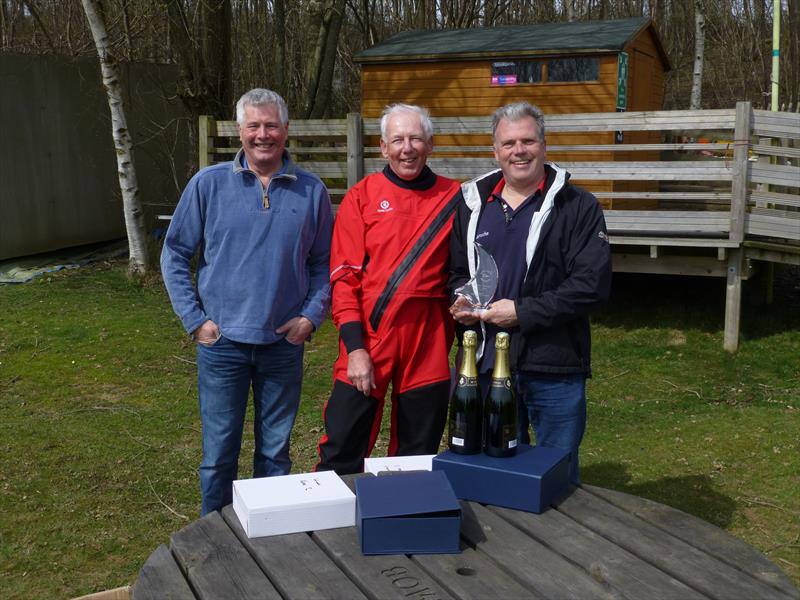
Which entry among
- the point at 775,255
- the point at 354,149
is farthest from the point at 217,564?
the point at 354,149

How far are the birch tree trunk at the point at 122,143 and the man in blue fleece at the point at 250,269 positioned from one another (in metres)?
6.62

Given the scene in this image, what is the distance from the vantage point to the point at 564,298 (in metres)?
3.02

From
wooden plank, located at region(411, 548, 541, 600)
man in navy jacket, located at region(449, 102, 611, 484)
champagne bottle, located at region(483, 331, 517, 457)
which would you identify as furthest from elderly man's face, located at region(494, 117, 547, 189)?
wooden plank, located at region(411, 548, 541, 600)

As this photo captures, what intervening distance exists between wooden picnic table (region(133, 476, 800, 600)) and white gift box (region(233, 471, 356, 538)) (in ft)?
0.09

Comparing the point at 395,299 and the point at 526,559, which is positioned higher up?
the point at 395,299

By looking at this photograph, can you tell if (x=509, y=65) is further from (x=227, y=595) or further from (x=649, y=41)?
(x=227, y=595)

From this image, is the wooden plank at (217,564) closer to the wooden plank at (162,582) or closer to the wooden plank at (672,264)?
the wooden plank at (162,582)

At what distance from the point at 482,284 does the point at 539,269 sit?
0.20 metres

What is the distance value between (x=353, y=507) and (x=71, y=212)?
10507 mm

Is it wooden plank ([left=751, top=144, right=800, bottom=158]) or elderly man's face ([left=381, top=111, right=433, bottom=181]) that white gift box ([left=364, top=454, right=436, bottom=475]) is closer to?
elderly man's face ([left=381, top=111, right=433, bottom=181])

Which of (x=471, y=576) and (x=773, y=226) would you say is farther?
(x=773, y=226)

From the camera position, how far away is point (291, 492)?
248 centimetres

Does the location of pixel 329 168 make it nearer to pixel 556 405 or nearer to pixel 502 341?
pixel 556 405

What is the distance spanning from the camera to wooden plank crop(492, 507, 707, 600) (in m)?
2.10
